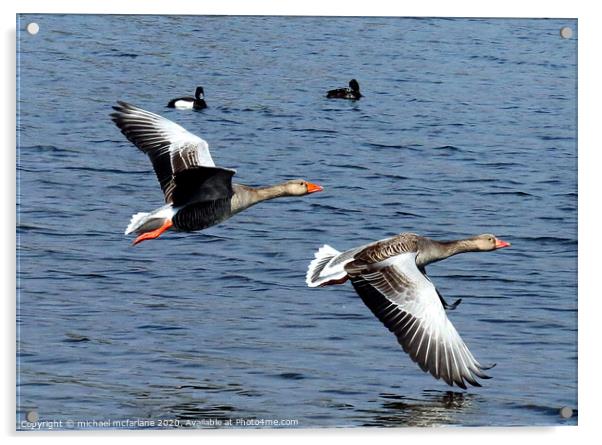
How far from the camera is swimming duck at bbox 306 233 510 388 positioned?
381 inches

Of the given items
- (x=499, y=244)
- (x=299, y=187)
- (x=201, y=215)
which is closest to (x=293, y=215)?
(x=299, y=187)

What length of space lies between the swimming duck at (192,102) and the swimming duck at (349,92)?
69 centimetres

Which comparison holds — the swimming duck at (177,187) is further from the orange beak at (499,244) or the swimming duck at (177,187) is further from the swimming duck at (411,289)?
the orange beak at (499,244)

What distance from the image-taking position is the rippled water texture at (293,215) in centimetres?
992

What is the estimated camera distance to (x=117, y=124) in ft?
33.6

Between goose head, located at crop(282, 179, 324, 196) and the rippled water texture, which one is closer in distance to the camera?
the rippled water texture

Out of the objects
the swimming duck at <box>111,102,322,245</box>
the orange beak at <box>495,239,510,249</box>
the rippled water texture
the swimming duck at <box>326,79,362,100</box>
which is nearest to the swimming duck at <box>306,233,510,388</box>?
the orange beak at <box>495,239,510,249</box>

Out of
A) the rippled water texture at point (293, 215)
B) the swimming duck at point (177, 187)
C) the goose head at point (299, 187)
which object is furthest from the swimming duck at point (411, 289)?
the swimming duck at point (177, 187)

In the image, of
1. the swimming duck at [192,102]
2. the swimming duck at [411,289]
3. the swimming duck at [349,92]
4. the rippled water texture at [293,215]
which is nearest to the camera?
the swimming duck at [411,289]

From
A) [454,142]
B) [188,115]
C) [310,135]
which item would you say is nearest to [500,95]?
[454,142]

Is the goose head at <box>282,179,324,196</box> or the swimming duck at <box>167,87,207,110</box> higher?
the swimming duck at <box>167,87,207,110</box>

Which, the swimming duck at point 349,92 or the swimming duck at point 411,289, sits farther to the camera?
the swimming duck at point 349,92

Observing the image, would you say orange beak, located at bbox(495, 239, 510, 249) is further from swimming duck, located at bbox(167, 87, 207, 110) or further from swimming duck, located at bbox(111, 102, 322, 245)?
swimming duck, located at bbox(167, 87, 207, 110)

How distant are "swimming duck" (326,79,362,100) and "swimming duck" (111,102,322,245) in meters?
0.51
